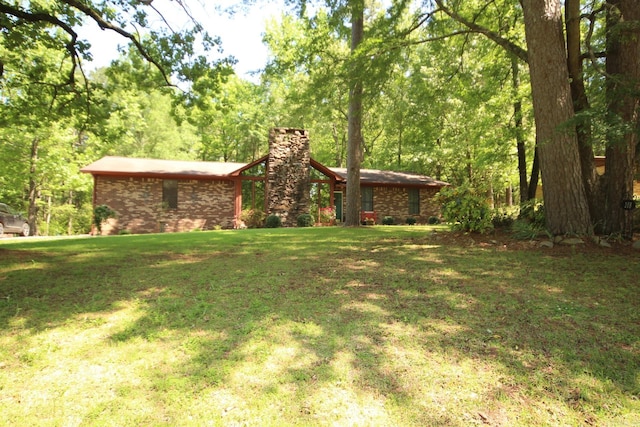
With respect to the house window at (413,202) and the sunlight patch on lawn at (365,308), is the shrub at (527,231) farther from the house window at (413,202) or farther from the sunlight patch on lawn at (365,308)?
the house window at (413,202)

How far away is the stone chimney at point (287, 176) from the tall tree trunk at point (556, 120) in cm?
1179

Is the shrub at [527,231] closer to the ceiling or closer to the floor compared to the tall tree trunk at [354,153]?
closer to the floor

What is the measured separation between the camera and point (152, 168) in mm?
16750

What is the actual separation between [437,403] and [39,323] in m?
3.71

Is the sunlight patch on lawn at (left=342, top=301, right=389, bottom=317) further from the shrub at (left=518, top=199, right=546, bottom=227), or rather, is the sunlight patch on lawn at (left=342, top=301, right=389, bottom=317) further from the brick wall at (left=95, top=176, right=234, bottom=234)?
the brick wall at (left=95, top=176, right=234, bottom=234)

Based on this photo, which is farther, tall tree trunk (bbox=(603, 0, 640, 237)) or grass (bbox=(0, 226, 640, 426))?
tall tree trunk (bbox=(603, 0, 640, 237))

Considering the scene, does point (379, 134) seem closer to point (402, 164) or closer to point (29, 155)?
point (402, 164)

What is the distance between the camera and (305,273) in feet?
16.9

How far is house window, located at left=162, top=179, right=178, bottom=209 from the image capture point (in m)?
16.8

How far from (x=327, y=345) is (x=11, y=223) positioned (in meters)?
18.6

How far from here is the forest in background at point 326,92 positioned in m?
7.93

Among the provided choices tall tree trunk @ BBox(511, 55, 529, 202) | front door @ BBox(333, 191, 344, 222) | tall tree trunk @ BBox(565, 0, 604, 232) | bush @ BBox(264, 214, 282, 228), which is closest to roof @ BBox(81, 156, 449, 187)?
front door @ BBox(333, 191, 344, 222)

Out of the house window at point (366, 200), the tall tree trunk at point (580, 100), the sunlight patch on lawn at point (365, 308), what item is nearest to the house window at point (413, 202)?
the house window at point (366, 200)

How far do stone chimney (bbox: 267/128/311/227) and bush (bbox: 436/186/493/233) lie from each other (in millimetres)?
9812
